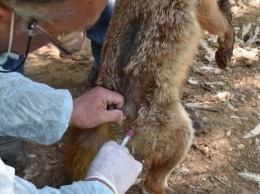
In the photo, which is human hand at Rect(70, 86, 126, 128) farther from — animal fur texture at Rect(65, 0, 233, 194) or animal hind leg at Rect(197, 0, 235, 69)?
animal hind leg at Rect(197, 0, 235, 69)

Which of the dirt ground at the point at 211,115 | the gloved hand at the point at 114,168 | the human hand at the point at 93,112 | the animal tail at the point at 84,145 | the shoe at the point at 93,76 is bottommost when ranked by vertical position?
the dirt ground at the point at 211,115

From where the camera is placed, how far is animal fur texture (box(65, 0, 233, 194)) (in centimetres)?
420

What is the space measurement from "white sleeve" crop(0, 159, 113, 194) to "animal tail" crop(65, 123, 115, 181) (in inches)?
38.2

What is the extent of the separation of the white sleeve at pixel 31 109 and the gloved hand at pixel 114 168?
41cm

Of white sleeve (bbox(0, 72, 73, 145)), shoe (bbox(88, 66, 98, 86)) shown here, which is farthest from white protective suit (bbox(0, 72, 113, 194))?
shoe (bbox(88, 66, 98, 86))

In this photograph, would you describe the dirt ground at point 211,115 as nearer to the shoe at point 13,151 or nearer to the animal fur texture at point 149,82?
the shoe at point 13,151

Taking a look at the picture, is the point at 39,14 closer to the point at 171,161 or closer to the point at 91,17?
the point at 91,17

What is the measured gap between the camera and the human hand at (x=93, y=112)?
388 cm

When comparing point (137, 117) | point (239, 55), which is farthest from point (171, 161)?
point (239, 55)

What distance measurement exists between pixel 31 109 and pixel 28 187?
93 centimetres

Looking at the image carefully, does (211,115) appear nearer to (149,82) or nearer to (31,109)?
(149,82)

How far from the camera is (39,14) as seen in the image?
287cm

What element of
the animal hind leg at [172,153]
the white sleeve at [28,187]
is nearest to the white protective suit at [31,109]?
the white sleeve at [28,187]

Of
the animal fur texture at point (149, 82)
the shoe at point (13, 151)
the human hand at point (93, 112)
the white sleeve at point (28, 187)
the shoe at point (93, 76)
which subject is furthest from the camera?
the shoe at point (93, 76)
